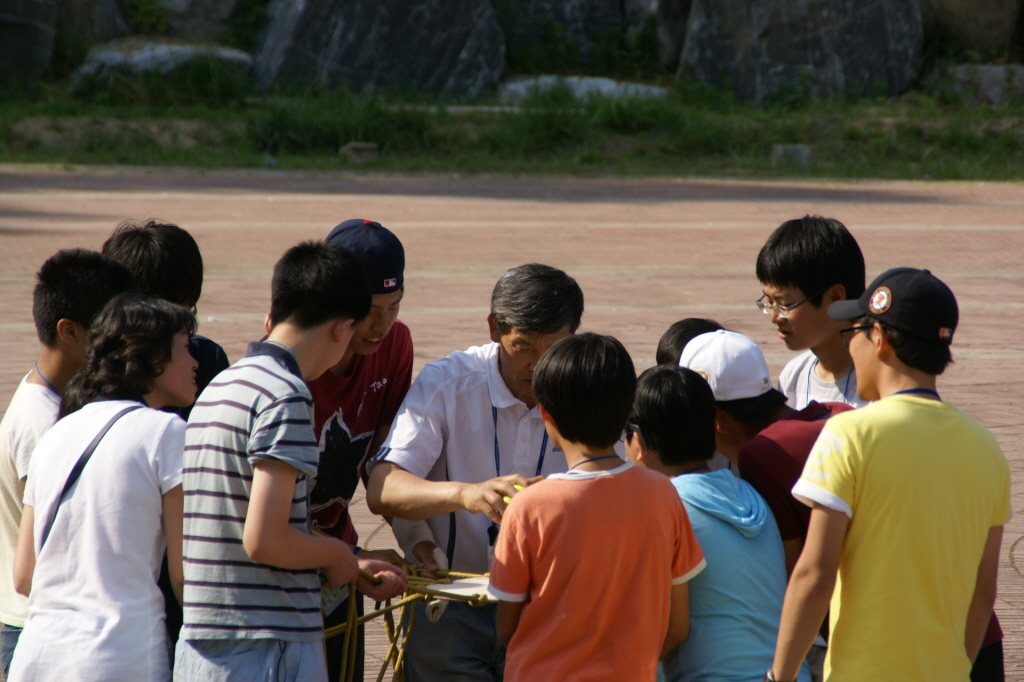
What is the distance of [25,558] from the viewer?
92.2 inches

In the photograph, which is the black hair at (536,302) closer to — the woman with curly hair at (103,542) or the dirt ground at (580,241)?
the woman with curly hair at (103,542)

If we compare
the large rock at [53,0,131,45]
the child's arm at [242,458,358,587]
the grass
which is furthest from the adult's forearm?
the large rock at [53,0,131,45]

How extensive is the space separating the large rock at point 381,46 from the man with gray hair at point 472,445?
20.4 m

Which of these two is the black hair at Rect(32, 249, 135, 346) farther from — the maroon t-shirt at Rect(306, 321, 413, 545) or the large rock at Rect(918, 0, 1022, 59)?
the large rock at Rect(918, 0, 1022, 59)

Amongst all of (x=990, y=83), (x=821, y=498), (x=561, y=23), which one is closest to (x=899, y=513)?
(x=821, y=498)

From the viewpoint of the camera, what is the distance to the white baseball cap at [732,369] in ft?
→ 8.20

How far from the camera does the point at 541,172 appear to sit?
17578 millimetres

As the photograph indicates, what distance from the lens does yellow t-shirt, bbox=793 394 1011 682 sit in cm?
206

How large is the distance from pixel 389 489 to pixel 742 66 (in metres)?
23.0

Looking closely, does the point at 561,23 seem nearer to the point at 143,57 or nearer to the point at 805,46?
the point at 805,46

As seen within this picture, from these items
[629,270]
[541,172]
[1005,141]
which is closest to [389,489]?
[629,270]

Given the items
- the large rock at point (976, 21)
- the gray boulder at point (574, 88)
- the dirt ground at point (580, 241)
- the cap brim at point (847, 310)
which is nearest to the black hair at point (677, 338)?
the cap brim at point (847, 310)

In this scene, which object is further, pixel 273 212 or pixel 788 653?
pixel 273 212

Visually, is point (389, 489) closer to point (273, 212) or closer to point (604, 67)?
point (273, 212)
